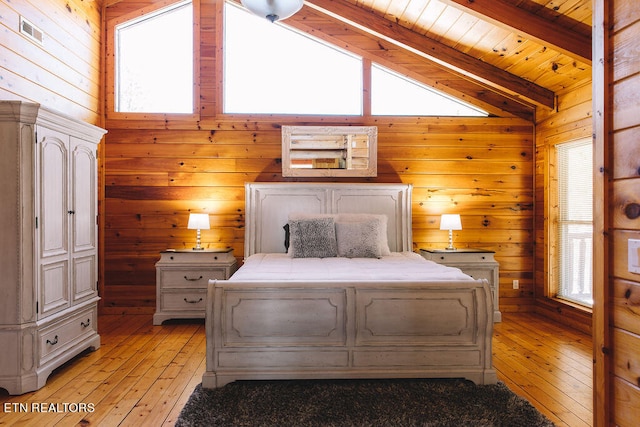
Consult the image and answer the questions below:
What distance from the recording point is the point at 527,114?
4.66 m

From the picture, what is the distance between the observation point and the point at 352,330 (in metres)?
2.58

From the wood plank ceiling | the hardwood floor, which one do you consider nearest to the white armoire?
the hardwood floor

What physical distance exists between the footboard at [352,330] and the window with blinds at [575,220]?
203cm

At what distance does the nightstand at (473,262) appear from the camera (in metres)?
4.14

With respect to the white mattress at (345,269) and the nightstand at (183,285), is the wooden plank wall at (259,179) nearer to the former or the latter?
the nightstand at (183,285)

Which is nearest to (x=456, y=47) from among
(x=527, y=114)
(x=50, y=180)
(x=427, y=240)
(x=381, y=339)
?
(x=527, y=114)

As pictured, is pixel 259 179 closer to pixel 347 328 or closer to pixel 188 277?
pixel 188 277

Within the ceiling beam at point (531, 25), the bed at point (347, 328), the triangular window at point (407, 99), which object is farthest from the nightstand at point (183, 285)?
the ceiling beam at point (531, 25)

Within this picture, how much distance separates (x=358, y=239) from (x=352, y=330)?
1.27m

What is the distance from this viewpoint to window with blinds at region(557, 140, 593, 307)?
3.94 m

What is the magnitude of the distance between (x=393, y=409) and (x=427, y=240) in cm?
260

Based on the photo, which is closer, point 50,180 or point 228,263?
point 50,180

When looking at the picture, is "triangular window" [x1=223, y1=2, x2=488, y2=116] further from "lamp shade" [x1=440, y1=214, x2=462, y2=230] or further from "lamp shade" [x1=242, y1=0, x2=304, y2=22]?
"lamp shade" [x1=242, y1=0, x2=304, y2=22]

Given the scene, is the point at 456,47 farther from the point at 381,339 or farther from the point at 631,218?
the point at 631,218
